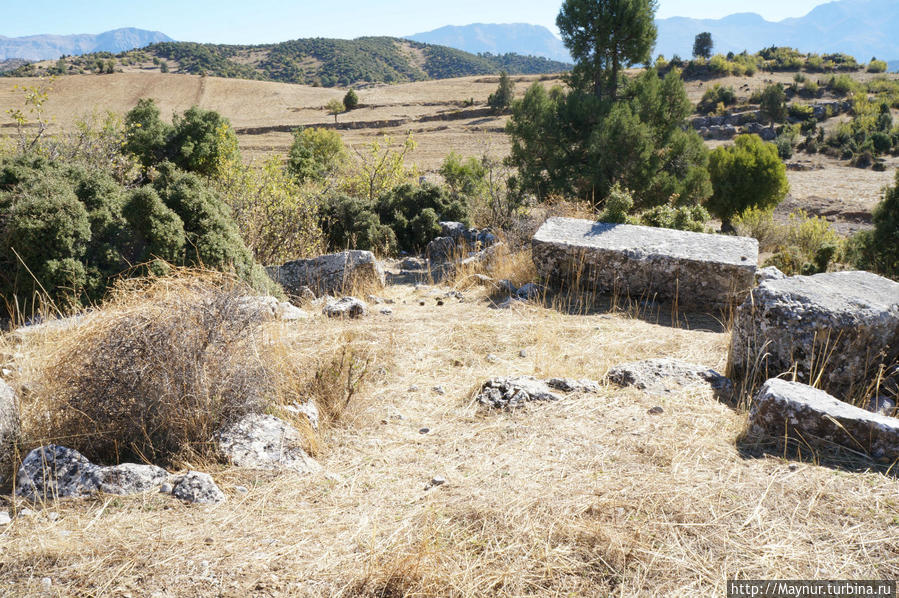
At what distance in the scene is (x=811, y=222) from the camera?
12.3m

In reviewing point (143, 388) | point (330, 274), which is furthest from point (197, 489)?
point (330, 274)

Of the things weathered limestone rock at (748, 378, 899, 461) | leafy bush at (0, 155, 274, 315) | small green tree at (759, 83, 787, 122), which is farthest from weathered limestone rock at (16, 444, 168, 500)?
small green tree at (759, 83, 787, 122)

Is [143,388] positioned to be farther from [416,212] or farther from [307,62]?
[307,62]

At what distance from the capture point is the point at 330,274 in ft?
27.7

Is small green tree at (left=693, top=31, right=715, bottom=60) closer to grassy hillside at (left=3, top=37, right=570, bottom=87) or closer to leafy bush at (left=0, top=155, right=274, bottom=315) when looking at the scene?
grassy hillside at (left=3, top=37, right=570, bottom=87)

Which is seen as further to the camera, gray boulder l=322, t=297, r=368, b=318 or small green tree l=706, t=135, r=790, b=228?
small green tree l=706, t=135, r=790, b=228

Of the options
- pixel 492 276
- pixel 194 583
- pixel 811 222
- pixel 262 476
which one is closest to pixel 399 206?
pixel 492 276

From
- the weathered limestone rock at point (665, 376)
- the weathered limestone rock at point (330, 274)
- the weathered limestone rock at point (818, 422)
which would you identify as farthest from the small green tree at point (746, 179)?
the weathered limestone rock at point (818, 422)

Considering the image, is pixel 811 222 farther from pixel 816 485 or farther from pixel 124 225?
pixel 124 225

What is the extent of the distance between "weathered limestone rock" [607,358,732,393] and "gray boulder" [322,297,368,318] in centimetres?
313

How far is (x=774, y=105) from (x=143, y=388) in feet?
169

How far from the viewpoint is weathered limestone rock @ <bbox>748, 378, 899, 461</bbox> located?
10.9 ft

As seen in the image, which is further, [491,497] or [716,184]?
[716,184]

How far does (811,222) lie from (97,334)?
13437 millimetres
